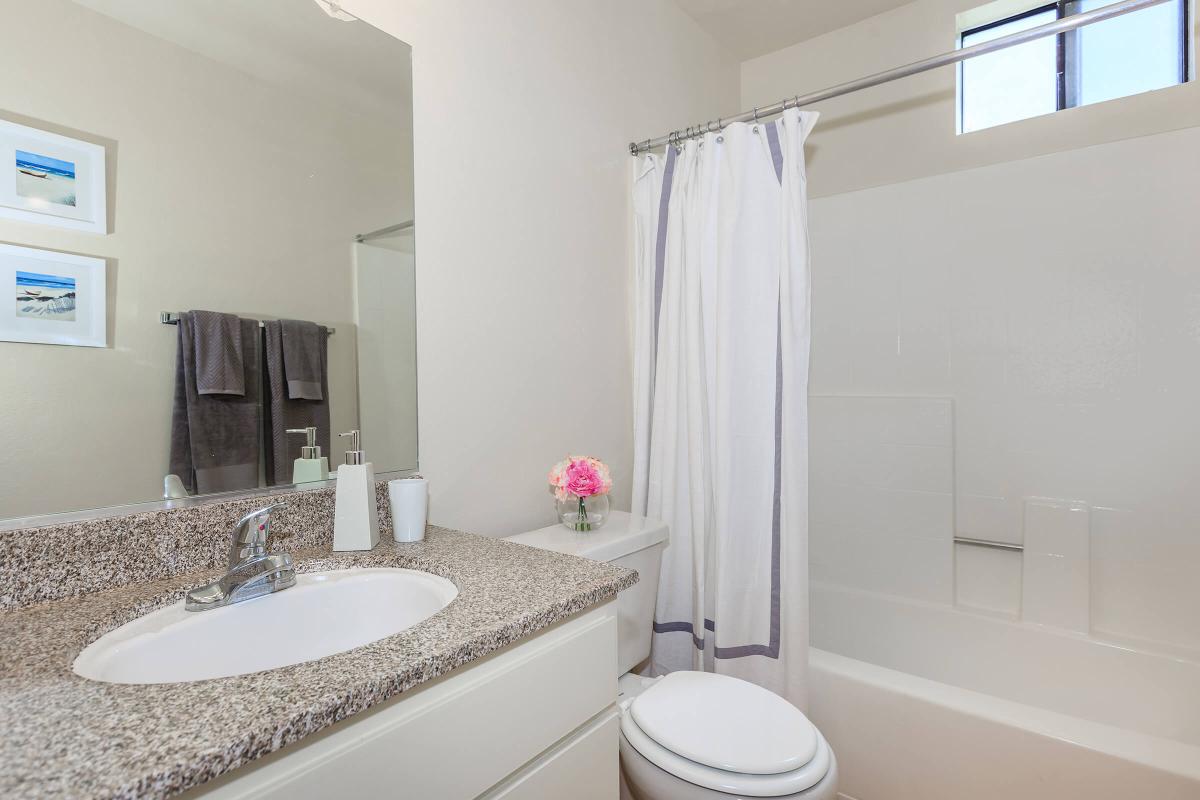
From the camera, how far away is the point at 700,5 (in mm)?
2230

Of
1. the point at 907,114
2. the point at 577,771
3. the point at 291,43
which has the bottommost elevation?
the point at 577,771

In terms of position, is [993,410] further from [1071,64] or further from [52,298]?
[52,298]

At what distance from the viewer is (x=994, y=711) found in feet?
4.36

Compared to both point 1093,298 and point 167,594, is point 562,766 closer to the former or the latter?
point 167,594

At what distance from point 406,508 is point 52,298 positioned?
2.05 feet

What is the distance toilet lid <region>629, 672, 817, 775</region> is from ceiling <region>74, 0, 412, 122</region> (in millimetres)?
1405

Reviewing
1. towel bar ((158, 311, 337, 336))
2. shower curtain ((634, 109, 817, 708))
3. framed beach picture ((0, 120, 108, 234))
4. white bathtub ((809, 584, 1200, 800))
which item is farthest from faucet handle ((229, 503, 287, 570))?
white bathtub ((809, 584, 1200, 800))

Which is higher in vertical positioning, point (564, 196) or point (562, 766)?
point (564, 196)

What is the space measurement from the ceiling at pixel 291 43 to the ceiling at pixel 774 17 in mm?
1420

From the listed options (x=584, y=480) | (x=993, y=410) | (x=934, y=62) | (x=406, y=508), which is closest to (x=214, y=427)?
(x=406, y=508)

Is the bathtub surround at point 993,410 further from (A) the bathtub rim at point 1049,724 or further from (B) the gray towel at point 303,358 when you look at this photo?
(B) the gray towel at point 303,358

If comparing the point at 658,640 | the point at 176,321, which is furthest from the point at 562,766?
the point at 658,640

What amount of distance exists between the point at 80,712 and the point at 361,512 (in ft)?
1.88

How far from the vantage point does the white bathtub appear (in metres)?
1.22
